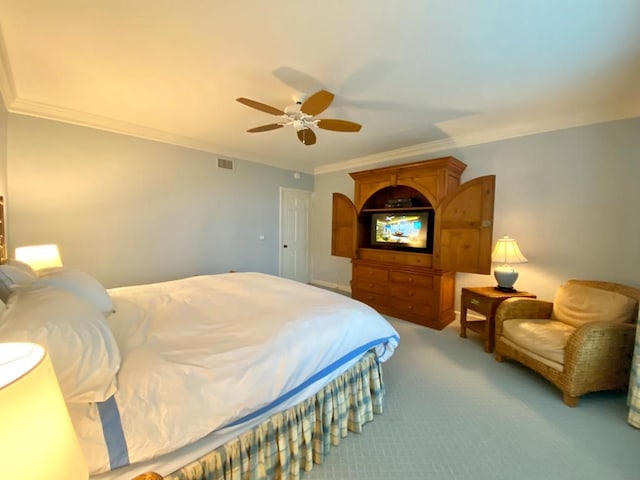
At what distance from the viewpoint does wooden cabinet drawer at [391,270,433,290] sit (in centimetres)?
339

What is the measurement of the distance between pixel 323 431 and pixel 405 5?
247 centimetres

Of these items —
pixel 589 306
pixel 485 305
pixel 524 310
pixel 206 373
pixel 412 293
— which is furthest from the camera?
pixel 412 293

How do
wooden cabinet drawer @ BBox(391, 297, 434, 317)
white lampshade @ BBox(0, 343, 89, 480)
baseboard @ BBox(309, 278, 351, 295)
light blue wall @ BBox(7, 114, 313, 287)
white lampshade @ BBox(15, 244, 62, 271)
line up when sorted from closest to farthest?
white lampshade @ BBox(0, 343, 89, 480) → white lampshade @ BBox(15, 244, 62, 271) → light blue wall @ BBox(7, 114, 313, 287) → wooden cabinet drawer @ BBox(391, 297, 434, 317) → baseboard @ BBox(309, 278, 351, 295)

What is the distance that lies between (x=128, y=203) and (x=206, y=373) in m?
3.14

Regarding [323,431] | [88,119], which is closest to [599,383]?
[323,431]

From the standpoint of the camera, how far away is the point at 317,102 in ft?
6.56

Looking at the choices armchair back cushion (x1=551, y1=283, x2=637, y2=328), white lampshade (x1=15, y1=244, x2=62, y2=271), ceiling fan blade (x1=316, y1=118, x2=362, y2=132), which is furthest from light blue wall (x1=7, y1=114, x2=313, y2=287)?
armchair back cushion (x1=551, y1=283, x2=637, y2=328)

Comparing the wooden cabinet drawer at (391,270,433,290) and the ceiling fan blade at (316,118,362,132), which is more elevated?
the ceiling fan blade at (316,118,362,132)

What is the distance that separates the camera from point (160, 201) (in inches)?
140

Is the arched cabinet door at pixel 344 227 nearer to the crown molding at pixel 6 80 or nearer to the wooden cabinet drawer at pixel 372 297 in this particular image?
the wooden cabinet drawer at pixel 372 297

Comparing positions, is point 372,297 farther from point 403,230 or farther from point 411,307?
point 403,230

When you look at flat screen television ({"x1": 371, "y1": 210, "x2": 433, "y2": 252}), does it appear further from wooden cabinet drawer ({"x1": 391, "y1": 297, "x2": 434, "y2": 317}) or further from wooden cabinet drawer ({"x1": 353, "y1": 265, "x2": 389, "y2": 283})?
wooden cabinet drawer ({"x1": 391, "y1": 297, "x2": 434, "y2": 317})

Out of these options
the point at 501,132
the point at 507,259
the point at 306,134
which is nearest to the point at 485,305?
the point at 507,259

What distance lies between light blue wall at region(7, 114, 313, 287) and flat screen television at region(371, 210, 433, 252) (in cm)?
209
